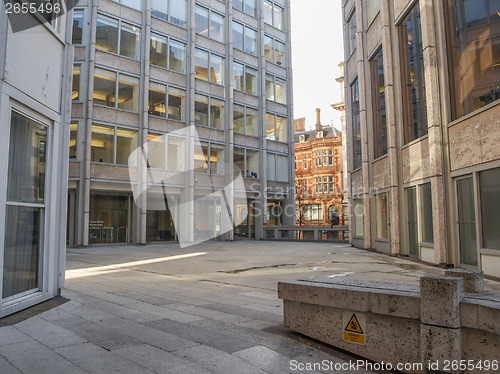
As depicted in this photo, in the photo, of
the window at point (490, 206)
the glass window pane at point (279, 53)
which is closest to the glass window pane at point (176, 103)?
the glass window pane at point (279, 53)

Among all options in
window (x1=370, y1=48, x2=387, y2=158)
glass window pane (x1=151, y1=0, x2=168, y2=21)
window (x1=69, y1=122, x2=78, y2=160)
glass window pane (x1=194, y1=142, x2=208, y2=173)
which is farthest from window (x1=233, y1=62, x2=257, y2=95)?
window (x1=370, y1=48, x2=387, y2=158)

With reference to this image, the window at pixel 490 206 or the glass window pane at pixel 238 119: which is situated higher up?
the glass window pane at pixel 238 119

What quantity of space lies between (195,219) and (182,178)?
3.29 metres

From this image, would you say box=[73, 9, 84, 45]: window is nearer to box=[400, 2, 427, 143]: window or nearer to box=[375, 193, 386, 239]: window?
box=[400, 2, 427, 143]: window

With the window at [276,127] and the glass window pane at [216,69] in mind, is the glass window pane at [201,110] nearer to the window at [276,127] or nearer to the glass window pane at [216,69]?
the glass window pane at [216,69]

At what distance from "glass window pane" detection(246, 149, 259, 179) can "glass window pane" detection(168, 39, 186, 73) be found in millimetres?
8608

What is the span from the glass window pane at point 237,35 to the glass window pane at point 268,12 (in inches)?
139

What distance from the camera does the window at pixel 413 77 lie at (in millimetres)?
14633

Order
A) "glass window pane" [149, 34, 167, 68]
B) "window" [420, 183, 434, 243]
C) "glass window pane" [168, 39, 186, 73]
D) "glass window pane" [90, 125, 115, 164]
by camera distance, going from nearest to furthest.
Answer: "window" [420, 183, 434, 243]
"glass window pane" [90, 125, 115, 164]
"glass window pane" [149, 34, 167, 68]
"glass window pane" [168, 39, 186, 73]

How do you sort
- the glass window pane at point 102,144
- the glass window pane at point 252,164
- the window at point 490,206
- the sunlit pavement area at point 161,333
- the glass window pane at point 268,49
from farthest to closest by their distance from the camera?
the glass window pane at point 268,49 → the glass window pane at point 252,164 → the glass window pane at point 102,144 → the window at point 490,206 → the sunlit pavement area at point 161,333

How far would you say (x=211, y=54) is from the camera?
104ft

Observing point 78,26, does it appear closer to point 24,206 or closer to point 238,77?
point 238,77

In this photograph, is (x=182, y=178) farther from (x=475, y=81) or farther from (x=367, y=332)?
(x=367, y=332)

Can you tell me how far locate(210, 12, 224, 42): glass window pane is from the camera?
32.1 m
